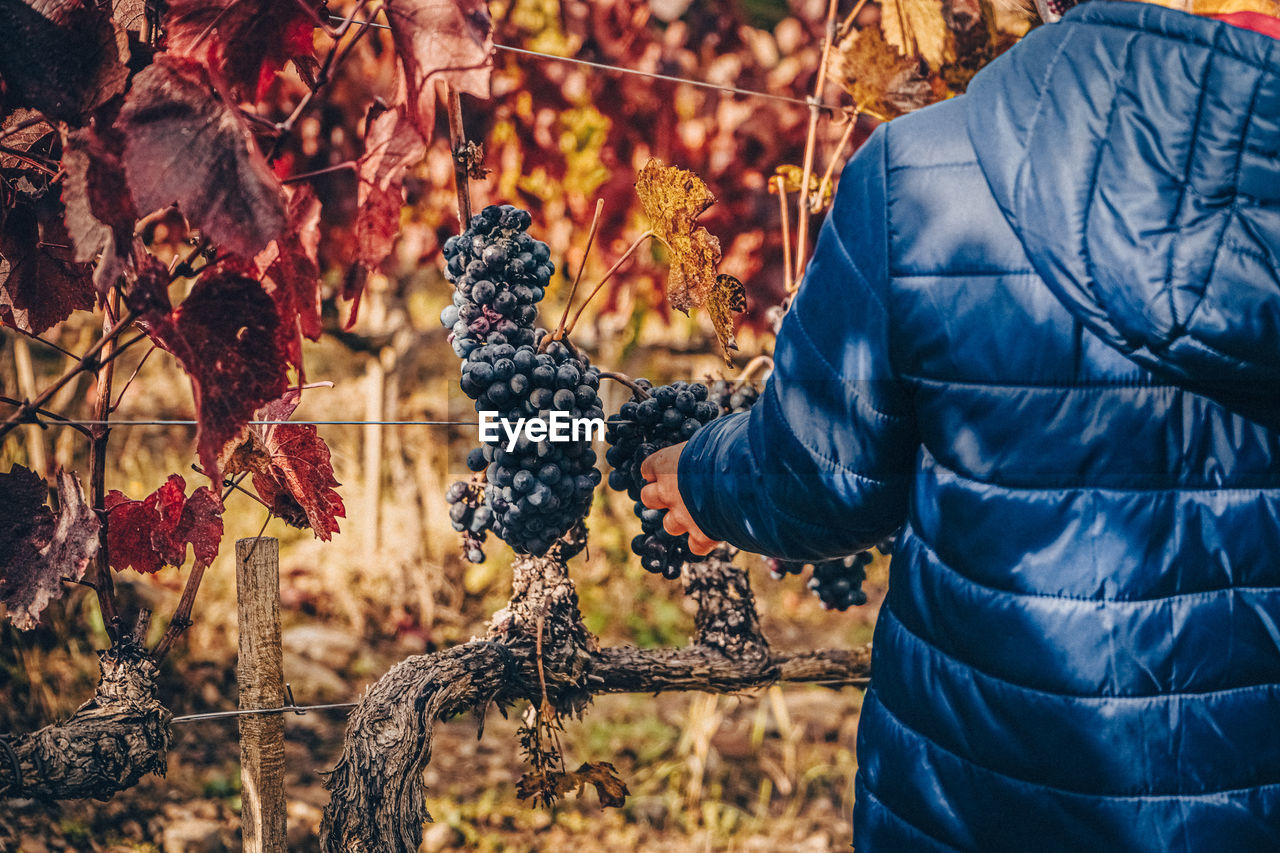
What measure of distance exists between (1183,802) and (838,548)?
286mm

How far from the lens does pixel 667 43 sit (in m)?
1.96

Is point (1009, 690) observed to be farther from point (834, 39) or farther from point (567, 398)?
point (834, 39)

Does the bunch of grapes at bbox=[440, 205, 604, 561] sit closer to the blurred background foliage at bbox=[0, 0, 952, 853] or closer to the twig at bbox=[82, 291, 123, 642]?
the twig at bbox=[82, 291, 123, 642]

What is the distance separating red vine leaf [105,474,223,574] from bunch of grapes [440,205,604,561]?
0.88 ft

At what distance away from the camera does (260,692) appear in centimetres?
101

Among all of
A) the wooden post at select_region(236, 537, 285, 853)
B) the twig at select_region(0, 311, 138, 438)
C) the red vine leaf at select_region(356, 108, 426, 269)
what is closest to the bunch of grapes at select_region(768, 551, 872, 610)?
the wooden post at select_region(236, 537, 285, 853)

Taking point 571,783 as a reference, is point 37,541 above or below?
above

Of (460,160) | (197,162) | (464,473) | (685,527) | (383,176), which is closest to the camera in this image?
(197,162)

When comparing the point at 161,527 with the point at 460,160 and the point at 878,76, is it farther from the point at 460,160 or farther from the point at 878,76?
the point at 878,76

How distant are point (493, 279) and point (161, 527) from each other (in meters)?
0.41

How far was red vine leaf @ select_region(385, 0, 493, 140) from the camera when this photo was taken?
74 centimetres

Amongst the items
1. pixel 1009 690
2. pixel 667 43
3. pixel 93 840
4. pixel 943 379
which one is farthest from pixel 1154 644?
pixel 93 840

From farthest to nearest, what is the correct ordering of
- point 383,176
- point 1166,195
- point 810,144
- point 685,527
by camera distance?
1. point 810,144
2. point 685,527
3. point 383,176
4. point 1166,195

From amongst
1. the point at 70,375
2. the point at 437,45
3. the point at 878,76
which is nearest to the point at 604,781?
the point at 70,375
